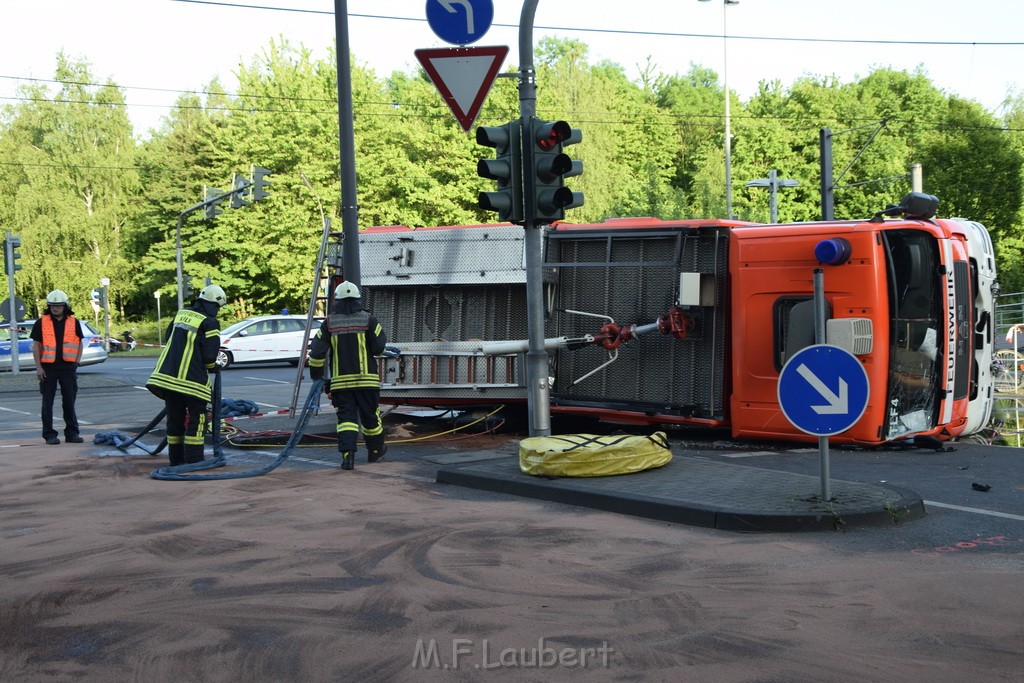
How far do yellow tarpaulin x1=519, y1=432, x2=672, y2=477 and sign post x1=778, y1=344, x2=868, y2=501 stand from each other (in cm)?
211

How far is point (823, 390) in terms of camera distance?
7.49 m

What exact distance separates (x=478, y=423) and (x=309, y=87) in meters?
39.1

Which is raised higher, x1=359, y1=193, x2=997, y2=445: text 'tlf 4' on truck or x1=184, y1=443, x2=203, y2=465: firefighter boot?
x1=359, y1=193, x2=997, y2=445: text 'tlf 4' on truck

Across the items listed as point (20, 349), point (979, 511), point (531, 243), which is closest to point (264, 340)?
point (20, 349)

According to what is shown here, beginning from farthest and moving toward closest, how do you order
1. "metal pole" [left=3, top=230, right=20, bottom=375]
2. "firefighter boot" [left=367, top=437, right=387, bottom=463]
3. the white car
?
the white car
"metal pole" [left=3, top=230, right=20, bottom=375]
"firefighter boot" [left=367, top=437, right=387, bottom=463]

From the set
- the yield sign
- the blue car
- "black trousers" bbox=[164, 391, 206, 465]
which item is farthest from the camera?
the blue car

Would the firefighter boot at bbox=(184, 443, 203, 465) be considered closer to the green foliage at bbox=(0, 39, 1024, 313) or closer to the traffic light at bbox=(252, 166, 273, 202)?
the traffic light at bbox=(252, 166, 273, 202)

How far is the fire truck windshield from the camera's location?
11.2m

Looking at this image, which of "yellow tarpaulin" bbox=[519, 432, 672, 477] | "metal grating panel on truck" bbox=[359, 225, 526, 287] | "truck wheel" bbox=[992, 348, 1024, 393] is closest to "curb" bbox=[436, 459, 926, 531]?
"yellow tarpaulin" bbox=[519, 432, 672, 477]

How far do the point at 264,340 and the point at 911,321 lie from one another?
25.7m

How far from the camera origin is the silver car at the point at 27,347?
31672 mm

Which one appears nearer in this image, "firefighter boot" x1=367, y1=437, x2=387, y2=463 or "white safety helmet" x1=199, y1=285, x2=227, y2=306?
"white safety helmet" x1=199, y1=285, x2=227, y2=306

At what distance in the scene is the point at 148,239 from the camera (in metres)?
66.5

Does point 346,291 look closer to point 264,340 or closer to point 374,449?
point 374,449
